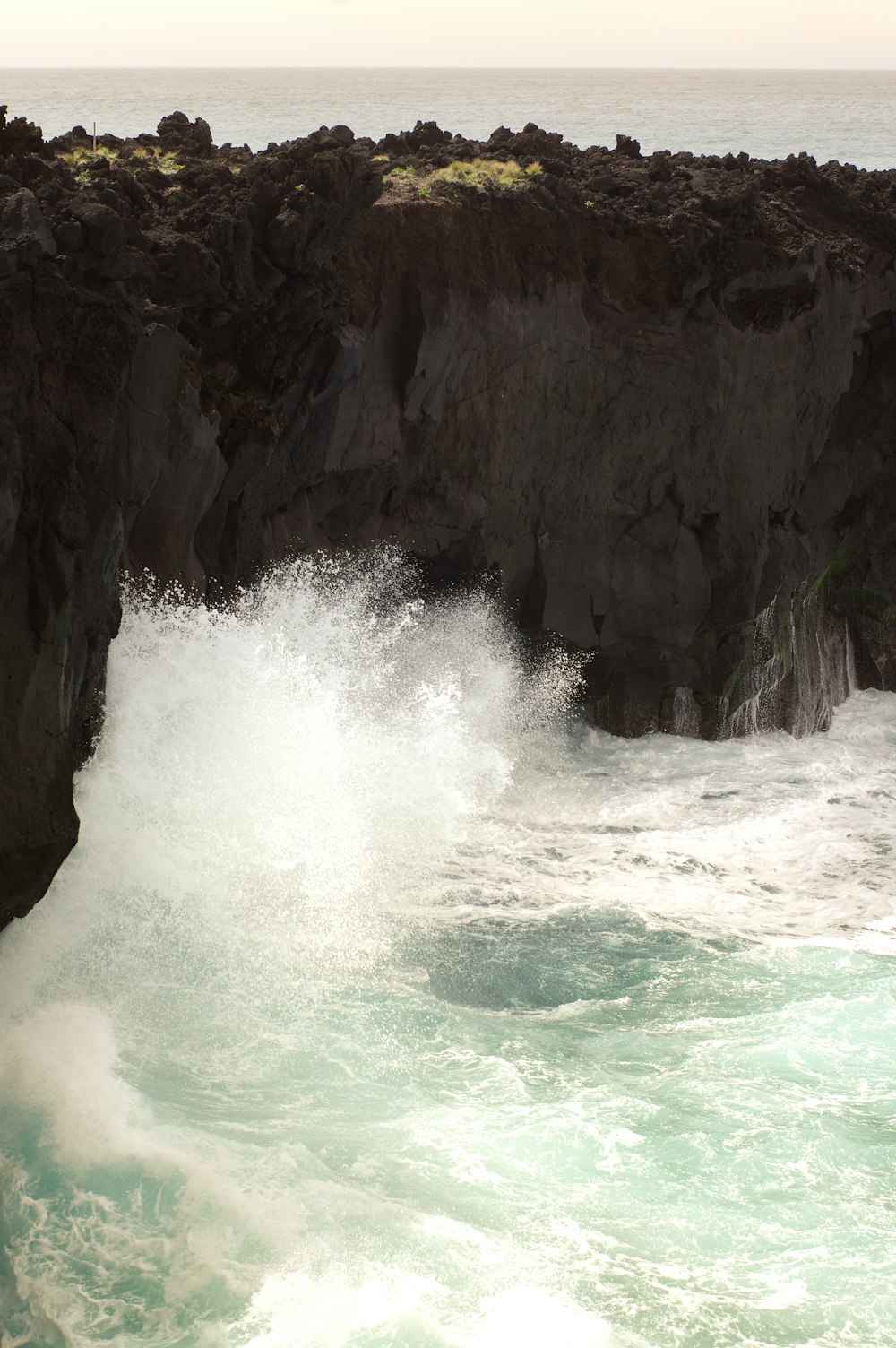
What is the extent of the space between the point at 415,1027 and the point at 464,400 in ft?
23.1

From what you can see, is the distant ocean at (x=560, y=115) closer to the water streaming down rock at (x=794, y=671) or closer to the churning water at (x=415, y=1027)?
the water streaming down rock at (x=794, y=671)

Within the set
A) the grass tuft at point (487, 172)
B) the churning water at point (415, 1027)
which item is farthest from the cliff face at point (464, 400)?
the churning water at point (415, 1027)

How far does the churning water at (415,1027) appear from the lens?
22.2ft

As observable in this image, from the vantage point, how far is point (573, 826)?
43.9ft

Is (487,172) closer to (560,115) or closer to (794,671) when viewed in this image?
(794,671)

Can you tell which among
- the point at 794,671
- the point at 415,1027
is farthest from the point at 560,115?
the point at 415,1027

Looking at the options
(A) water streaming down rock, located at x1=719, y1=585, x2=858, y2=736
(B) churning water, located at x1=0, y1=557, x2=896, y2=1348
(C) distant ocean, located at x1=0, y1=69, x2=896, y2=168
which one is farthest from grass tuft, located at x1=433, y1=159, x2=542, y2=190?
(C) distant ocean, located at x1=0, y1=69, x2=896, y2=168

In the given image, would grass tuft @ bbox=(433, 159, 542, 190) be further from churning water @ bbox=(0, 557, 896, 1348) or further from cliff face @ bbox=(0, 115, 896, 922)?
churning water @ bbox=(0, 557, 896, 1348)

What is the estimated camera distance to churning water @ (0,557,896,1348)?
6.75 meters

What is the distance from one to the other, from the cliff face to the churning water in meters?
1.07

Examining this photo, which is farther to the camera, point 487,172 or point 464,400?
point 487,172

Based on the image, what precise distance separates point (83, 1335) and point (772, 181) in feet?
49.2

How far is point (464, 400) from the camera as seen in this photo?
1384cm

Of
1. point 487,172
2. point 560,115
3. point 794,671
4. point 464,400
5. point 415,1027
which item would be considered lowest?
point 415,1027
